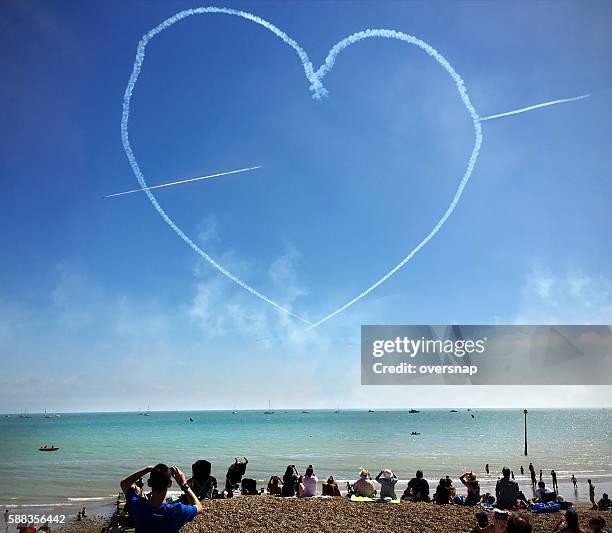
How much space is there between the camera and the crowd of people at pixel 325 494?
13.8ft

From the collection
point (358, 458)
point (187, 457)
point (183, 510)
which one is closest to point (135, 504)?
point (183, 510)

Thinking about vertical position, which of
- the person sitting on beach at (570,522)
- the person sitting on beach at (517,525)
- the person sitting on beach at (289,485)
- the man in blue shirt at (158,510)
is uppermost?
the man in blue shirt at (158,510)

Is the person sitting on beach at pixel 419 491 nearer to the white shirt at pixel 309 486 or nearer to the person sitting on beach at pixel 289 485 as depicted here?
the white shirt at pixel 309 486

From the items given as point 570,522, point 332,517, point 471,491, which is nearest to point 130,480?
point 570,522

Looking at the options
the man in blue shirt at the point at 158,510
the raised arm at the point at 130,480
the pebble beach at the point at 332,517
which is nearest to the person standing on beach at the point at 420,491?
the pebble beach at the point at 332,517

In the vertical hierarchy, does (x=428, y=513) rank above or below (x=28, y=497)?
above

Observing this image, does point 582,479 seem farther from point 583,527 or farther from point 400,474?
point 583,527

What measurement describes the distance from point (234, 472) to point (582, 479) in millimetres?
24719

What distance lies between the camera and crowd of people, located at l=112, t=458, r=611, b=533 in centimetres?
420

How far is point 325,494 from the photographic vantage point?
1877cm

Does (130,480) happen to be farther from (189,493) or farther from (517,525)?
(517,525)

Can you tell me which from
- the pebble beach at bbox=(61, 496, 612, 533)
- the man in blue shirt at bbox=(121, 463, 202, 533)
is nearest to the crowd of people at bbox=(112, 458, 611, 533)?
the man in blue shirt at bbox=(121, 463, 202, 533)

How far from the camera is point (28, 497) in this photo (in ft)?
95.2

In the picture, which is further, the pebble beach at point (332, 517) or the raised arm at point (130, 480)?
the pebble beach at point (332, 517)
